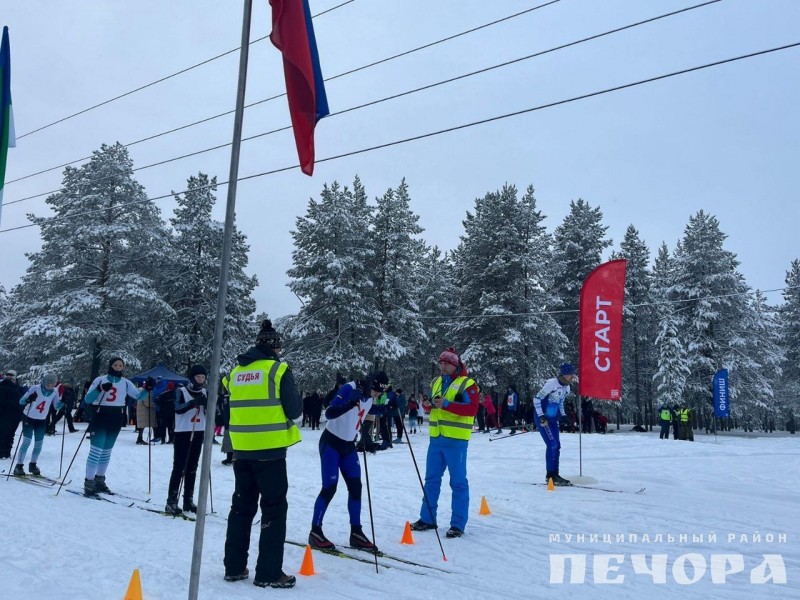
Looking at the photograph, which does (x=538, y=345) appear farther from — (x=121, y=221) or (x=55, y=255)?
(x=55, y=255)

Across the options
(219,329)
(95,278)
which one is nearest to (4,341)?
(95,278)

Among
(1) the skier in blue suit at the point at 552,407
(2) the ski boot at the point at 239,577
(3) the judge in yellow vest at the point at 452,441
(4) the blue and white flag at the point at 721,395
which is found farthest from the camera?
(4) the blue and white flag at the point at 721,395

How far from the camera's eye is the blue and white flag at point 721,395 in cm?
2738

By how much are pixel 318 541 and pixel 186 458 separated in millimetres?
3075

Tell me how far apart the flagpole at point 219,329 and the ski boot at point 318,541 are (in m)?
2.64

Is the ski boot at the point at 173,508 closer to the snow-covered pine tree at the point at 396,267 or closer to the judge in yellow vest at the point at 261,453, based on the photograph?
the judge in yellow vest at the point at 261,453

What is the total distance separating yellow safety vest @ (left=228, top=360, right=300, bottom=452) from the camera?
5.68m

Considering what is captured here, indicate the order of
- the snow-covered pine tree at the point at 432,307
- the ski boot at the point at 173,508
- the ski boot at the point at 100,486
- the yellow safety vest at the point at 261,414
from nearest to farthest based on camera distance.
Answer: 1. the yellow safety vest at the point at 261,414
2. the ski boot at the point at 173,508
3. the ski boot at the point at 100,486
4. the snow-covered pine tree at the point at 432,307

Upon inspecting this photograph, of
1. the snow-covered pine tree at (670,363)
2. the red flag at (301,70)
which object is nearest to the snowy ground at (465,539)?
the red flag at (301,70)

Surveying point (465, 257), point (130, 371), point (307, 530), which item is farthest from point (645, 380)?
point (307, 530)

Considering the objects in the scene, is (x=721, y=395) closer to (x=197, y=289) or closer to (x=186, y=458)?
(x=186, y=458)

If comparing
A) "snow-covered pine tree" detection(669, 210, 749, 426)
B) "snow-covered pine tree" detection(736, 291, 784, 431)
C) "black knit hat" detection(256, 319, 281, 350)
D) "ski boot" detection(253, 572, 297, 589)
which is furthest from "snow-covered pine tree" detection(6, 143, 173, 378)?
"snow-covered pine tree" detection(736, 291, 784, 431)

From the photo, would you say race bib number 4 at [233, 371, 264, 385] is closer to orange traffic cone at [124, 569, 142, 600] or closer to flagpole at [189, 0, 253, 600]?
flagpole at [189, 0, 253, 600]

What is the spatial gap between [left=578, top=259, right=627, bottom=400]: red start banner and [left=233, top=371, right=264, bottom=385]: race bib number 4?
404 inches
